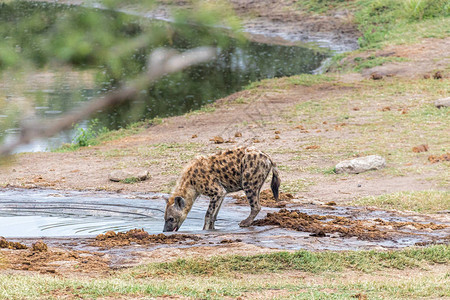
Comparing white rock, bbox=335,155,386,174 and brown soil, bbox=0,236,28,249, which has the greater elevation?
brown soil, bbox=0,236,28,249

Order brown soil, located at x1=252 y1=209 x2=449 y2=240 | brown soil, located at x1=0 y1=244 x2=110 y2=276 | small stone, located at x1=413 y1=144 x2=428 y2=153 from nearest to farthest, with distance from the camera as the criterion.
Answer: brown soil, located at x1=0 y1=244 x2=110 y2=276 < brown soil, located at x1=252 y1=209 x2=449 y2=240 < small stone, located at x1=413 y1=144 x2=428 y2=153

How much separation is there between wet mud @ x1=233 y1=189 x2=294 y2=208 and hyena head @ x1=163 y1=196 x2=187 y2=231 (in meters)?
1.83

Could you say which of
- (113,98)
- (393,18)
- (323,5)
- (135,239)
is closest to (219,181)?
(135,239)

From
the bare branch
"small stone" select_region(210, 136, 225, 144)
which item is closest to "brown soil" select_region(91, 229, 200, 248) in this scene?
the bare branch

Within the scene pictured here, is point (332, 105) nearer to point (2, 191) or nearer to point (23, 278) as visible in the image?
point (2, 191)

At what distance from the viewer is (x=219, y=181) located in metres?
8.82

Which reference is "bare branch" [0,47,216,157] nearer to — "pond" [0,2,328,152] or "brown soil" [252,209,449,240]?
"pond" [0,2,328,152]

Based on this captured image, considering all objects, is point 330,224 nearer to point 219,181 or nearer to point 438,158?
point 219,181

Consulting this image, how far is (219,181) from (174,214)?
70cm

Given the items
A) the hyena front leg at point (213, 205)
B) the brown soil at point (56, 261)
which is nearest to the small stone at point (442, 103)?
the hyena front leg at point (213, 205)

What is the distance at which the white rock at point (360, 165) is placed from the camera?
39.3 feet

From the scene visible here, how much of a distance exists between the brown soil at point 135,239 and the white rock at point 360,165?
4556 millimetres

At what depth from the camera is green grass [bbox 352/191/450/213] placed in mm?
9688

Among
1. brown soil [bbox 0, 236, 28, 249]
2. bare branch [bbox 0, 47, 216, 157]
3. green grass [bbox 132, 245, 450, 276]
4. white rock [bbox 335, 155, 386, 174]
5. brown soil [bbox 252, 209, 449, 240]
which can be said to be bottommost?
white rock [bbox 335, 155, 386, 174]
